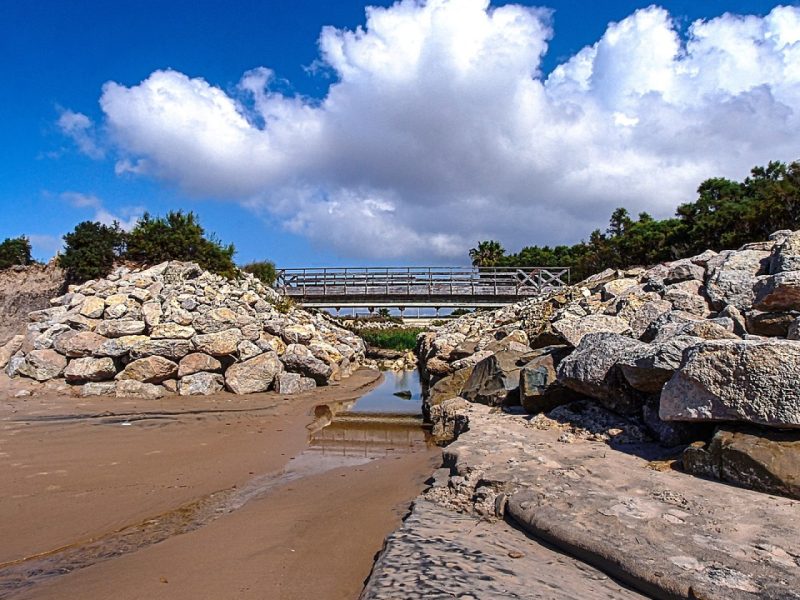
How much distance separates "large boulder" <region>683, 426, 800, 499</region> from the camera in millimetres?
4426

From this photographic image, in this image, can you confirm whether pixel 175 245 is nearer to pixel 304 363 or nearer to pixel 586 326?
pixel 304 363

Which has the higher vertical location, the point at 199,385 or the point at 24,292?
the point at 24,292

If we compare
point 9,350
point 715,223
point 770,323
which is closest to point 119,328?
point 9,350

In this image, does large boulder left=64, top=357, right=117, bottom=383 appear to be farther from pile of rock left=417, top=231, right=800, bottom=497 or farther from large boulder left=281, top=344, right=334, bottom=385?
pile of rock left=417, top=231, right=800, bottom=497

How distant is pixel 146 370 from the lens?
13352 mm

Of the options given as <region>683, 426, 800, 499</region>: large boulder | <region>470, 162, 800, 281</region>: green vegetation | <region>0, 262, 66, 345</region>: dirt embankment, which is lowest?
<region>683, 426, 800, 499</region>: large boulder

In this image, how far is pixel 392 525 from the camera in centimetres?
489

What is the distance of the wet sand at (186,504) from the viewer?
3.78 m

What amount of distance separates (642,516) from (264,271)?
97.0ft

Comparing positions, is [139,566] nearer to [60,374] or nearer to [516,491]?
[516,491]

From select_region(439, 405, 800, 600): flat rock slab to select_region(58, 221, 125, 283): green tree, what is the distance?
18779 millimetres

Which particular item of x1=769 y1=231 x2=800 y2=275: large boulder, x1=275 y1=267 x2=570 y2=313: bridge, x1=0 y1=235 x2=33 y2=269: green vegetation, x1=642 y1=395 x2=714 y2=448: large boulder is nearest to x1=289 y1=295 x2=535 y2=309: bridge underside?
x1=275 y1=267 x2=570 y2=313: bridge

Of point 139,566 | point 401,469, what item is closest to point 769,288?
point 401,469

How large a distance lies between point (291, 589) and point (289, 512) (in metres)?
2.12
